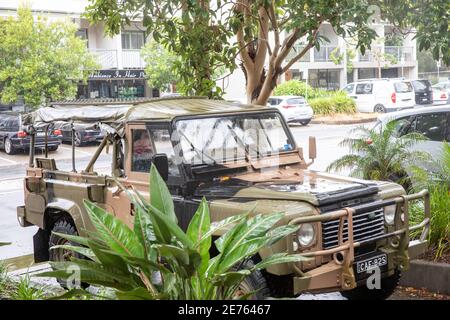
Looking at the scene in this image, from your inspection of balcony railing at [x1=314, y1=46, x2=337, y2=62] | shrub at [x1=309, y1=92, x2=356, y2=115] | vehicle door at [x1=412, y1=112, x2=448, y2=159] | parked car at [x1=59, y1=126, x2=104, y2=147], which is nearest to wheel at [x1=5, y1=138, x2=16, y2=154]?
parked car at [x1=59, y1=126, x2=104, y2=147]

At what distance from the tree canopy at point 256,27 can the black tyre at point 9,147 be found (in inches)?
430

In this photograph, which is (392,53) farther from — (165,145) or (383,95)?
(165,145)

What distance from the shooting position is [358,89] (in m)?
30.9

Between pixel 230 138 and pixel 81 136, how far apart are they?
219cm

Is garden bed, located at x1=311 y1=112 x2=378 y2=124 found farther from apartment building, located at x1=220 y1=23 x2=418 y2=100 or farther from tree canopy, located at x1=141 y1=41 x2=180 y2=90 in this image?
tree canopy, located at x1=141 y1=41 x2=180 y2=90

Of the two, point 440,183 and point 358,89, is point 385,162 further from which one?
point 358,89

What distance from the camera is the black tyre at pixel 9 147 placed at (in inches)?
794

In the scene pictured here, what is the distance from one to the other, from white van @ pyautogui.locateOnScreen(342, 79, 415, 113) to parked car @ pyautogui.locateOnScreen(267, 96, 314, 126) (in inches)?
132

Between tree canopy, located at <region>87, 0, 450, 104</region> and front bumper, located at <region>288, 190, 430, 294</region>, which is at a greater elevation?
tree canopy, located at <region>87, 0, 450, 104</region>

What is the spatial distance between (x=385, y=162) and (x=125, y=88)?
71.5 feet

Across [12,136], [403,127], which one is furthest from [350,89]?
[403,127]

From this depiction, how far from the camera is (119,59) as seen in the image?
2803 centimetres

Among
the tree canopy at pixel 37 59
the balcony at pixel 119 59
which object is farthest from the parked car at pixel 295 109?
the tree canopy at pixel 37 59

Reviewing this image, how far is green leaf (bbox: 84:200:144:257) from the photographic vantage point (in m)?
3.75
